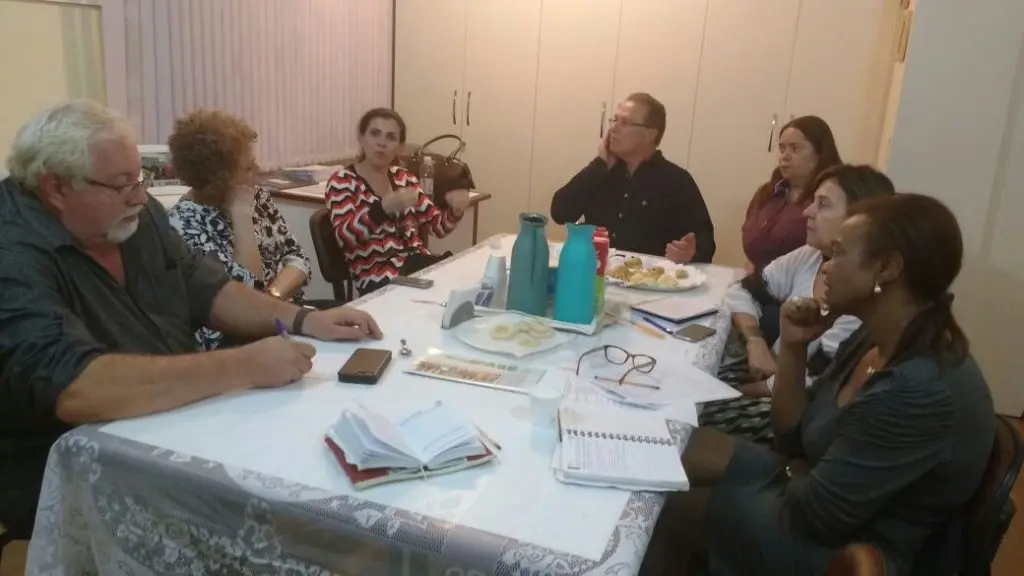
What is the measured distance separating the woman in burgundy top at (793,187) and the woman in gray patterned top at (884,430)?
126 centimetres

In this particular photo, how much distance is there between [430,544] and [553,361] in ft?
2.30

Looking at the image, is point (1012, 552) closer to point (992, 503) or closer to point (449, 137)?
point (992, 503)

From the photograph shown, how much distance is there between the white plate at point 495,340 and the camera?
5.48ft

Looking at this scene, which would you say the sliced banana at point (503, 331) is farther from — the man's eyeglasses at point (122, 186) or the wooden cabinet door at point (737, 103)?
the wooden cabinet door at point (737, 103)

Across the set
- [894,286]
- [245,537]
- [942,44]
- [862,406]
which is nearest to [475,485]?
[245,537]

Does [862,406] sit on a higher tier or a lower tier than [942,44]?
lower

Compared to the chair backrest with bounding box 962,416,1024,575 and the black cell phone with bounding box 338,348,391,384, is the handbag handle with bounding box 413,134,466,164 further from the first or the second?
the chair backrest with bounding box 962,416,1024,575

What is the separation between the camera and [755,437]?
6.37 ft

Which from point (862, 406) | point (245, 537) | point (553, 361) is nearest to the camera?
point (245, 537)

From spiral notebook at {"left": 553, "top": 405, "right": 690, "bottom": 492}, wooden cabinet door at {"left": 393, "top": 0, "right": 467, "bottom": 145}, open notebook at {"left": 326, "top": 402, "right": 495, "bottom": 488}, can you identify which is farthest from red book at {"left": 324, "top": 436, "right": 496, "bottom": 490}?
wooden cabinet door at {"left": 393, "top": 0, "right": 467, "bottom": 145}

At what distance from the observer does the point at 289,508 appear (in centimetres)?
108

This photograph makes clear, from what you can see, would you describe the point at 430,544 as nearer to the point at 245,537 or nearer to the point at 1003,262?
the point at 245,537

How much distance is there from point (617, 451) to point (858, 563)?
382 mm

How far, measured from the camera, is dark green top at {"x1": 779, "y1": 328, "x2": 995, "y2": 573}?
4.13 feet
